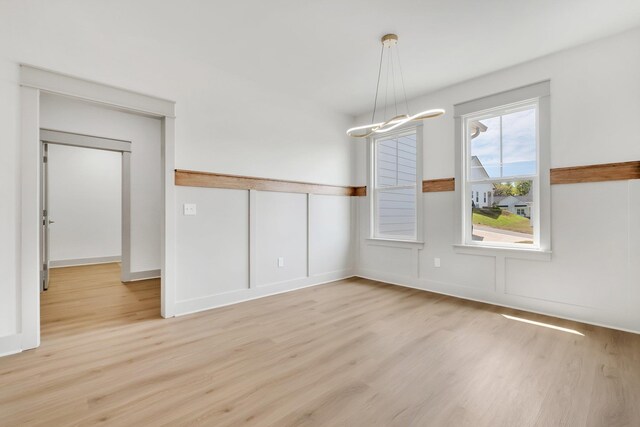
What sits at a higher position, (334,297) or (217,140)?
(217,140)

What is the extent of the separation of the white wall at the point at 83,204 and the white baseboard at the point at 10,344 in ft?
15.6

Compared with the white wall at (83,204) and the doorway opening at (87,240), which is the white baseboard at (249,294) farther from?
the white wall at (83,204)

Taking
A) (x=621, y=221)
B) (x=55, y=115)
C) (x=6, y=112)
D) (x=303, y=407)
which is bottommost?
(x=303, y=407)

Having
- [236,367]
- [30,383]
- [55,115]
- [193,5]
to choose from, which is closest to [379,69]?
[193,5]

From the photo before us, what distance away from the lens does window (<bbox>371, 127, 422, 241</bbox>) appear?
4.43m

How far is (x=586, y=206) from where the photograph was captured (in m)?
2.99

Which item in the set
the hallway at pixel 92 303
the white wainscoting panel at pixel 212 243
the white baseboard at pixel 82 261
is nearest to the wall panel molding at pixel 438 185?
the white wainscoting panel at pixel 212 243

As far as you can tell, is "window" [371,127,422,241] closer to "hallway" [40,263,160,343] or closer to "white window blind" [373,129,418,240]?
"white window blind" [373,129,418,240]

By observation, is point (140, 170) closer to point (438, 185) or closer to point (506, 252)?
point (438, 185)

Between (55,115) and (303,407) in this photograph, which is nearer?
(303,407)

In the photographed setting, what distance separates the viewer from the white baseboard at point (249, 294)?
3295 millimetres

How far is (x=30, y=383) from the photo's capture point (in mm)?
1930

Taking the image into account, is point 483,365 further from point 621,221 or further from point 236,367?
point 621,221

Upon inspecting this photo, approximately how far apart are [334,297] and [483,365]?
198cm
